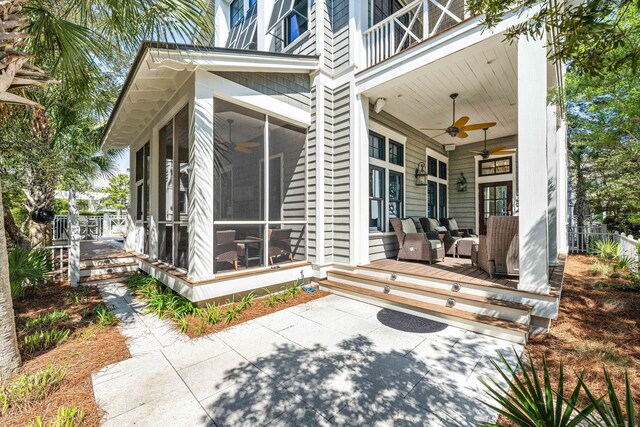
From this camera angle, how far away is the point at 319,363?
2.66 metres

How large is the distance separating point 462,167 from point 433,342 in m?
7.38

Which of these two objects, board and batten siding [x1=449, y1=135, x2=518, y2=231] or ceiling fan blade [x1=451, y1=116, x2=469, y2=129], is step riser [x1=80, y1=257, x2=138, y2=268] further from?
board and batten siding [x1=449, y1=135, x2=518, y2=231]

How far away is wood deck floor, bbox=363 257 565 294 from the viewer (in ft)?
12.5

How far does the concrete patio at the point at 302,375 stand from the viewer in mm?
2000

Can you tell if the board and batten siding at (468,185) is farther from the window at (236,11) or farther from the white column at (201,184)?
the window at (236,11)

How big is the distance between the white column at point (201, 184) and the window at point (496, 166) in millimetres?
8057

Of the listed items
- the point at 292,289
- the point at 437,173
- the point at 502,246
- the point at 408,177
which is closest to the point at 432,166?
the point at 437,173

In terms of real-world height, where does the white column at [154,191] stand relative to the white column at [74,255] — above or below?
above

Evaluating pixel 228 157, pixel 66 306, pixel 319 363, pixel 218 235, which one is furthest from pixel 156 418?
pixel 228 157

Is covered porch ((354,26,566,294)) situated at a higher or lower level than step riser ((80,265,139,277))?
higher

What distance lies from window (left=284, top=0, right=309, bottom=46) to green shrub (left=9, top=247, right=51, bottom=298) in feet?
21.5

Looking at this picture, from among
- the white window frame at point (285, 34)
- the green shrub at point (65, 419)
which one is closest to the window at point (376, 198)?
the white window frame at point (285, 34)

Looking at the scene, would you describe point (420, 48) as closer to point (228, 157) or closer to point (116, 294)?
point (228, 157)

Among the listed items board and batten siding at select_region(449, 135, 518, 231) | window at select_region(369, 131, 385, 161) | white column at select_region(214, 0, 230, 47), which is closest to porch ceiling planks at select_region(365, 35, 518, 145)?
window at select_region(369, 131, 385, 161)
